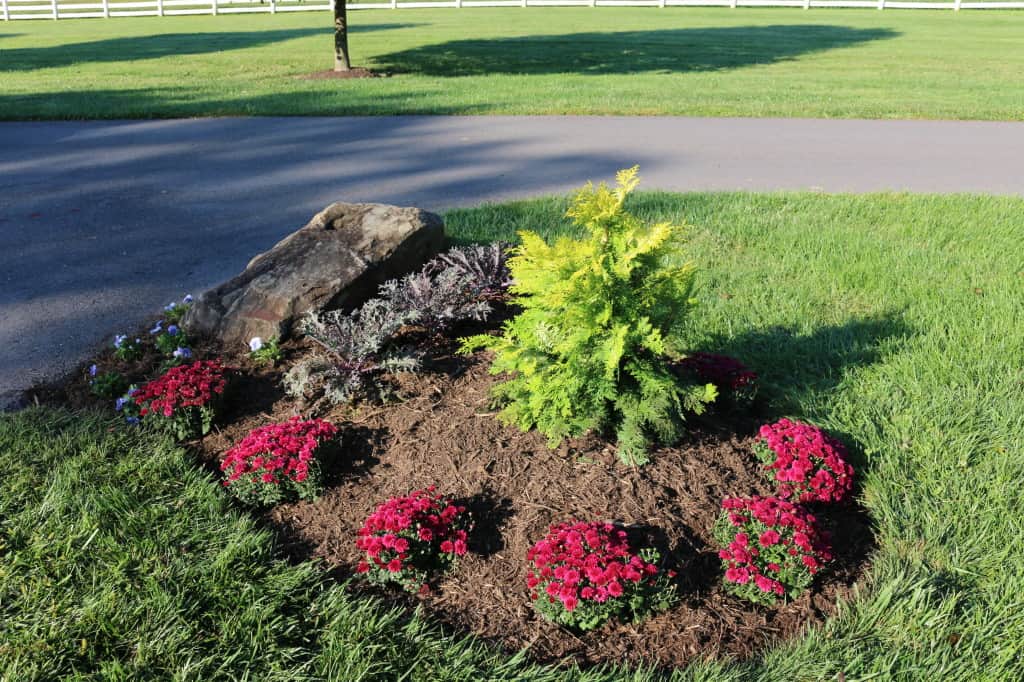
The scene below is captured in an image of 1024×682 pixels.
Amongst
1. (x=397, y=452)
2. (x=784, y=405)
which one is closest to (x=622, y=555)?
(x=397, y=452)

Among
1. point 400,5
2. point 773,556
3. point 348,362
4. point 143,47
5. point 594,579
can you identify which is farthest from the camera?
point 400,5

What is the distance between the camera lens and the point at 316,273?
176 inches

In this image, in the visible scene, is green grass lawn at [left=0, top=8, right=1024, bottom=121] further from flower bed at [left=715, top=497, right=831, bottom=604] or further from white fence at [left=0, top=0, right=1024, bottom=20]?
flower bed at [left=715, top=497, right=831, bottom=604]

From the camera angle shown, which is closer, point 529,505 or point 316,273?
point 529,505

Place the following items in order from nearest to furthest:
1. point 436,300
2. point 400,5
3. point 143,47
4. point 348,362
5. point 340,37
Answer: point 348,362, point 436,300, point 340,37, point 143,47, point 400,5

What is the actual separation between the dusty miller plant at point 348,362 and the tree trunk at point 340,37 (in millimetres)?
12297

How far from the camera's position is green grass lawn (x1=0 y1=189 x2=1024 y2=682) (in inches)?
97.6

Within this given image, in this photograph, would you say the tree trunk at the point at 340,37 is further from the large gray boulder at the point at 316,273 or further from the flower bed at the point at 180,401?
the flower bed at the point at 180,401

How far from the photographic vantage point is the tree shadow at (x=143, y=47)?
62.5ft

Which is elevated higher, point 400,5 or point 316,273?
point 400,5

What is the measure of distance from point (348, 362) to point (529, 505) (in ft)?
4.24

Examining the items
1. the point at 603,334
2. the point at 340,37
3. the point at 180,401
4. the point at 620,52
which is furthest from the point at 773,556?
the point at 620,52

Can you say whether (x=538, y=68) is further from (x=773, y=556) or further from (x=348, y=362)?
(x=773, y=556)

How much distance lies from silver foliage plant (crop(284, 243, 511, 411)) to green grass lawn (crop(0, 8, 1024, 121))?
7191 mm
